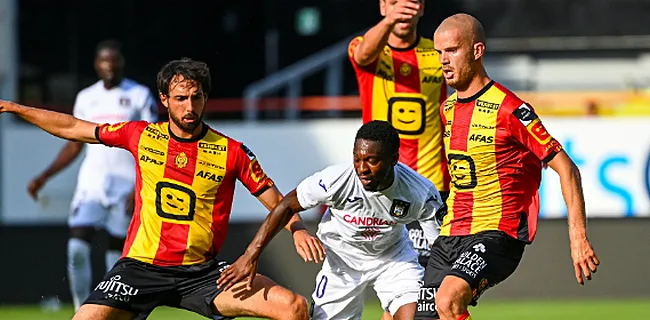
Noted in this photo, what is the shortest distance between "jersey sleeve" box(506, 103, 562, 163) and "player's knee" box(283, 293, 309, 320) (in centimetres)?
146

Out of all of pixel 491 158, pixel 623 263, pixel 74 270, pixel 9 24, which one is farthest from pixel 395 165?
pixel 9 24

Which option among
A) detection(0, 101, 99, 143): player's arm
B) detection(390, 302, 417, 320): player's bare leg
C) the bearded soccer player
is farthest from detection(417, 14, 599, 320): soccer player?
detection(0, 101, 99, 143): player's arm

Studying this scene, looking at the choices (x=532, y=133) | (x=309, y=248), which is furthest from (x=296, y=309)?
(x=532, y=133)

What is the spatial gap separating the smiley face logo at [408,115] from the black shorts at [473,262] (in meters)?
1.25

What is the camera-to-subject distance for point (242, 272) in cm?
679

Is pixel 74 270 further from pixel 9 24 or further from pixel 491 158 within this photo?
pixel 9 24

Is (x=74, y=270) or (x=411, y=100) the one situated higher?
(x=411, y=100)

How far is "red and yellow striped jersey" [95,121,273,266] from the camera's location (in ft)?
23.2

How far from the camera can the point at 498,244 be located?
6699 mm

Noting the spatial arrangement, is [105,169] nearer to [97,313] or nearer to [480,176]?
[97,313]

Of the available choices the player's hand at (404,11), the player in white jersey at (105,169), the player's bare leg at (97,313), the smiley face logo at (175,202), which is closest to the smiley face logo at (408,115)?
the player's hand at (404,11)

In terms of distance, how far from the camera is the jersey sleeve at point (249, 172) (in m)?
7.16

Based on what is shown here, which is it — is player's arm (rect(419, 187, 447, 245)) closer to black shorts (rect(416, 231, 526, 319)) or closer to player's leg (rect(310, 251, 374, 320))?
black shorts (rect(416, 231, 526, 319))

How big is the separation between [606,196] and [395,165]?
6.48m
